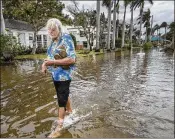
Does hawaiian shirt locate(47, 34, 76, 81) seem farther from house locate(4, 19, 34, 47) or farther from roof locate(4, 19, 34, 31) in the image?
house locate(4, 19, 34, 47)

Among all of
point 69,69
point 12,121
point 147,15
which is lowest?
point 12,121

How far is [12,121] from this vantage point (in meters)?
4.71

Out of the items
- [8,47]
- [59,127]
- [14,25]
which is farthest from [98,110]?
[14,25]

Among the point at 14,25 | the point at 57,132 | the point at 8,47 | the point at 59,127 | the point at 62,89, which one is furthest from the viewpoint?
the point at 14,25

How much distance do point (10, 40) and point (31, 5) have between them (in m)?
7.31

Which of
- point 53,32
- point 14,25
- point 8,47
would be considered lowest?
point 8,47

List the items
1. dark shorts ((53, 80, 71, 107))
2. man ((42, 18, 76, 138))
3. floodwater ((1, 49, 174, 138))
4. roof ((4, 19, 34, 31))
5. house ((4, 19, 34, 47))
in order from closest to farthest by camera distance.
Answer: man ((42, 18, 76, 138)), dark shorts ((53, 80, 71, 107)), floodwater ((1, 49, 174, 138)), roof ((4, 19, 34, 31)), house ((4, 19, 34, 47))

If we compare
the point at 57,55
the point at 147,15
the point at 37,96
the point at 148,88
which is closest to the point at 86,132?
the point at 57,55

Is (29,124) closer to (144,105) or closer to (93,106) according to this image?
(93,106)

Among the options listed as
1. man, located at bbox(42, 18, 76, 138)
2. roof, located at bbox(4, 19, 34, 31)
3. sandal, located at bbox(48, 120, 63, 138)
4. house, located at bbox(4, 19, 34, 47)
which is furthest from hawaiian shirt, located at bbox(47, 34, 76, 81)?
house, located at bbox(4, 19, 34, 47)

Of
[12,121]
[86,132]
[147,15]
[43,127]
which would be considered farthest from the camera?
[147,15]

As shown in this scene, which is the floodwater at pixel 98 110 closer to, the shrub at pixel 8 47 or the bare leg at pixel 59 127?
the bare leg at pixel 59 127

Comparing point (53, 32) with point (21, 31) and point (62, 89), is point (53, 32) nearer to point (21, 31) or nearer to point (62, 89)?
point (62, 89)

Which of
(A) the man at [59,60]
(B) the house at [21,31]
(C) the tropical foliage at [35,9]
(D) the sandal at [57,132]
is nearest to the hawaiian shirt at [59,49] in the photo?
(A) the man at [59,60]
